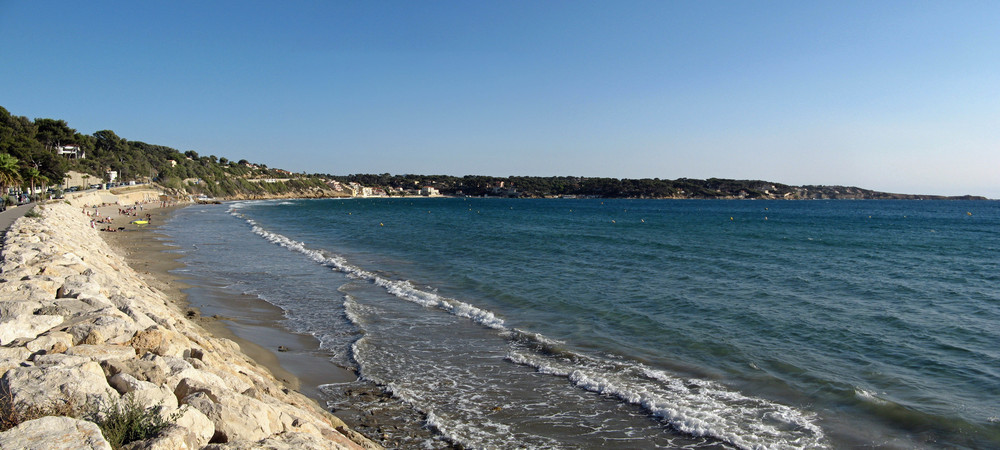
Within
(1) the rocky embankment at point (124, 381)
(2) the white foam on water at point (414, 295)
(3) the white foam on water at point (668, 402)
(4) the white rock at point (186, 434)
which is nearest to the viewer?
(4) the white rock at point (186, 434)

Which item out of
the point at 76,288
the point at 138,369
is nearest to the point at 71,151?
the point at 76,288

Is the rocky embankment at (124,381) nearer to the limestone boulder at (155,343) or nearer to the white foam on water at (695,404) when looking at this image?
the limestone boulder at (155,343)

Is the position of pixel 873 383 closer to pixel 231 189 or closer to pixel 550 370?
pixel 550 370

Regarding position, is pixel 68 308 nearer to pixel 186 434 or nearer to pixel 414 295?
pixel 186 434

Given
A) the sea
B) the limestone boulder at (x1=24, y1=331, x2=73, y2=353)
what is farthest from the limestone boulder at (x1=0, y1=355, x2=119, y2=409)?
the sea

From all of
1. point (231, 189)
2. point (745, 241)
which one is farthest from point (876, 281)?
point (231, 189)

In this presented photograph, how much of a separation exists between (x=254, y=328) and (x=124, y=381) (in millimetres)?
8571

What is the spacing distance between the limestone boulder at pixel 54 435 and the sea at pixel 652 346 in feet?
13.6

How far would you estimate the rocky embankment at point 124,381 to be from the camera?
4.42 meters

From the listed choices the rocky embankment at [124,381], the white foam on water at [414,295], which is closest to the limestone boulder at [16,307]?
the rocky embankment at [124,381]

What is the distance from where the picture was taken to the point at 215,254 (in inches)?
1107

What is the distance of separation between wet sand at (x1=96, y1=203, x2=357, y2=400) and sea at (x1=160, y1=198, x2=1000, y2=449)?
465 mm

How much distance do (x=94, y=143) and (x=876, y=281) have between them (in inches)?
4968

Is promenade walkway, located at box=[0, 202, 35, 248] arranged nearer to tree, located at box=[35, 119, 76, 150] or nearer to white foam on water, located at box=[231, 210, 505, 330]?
white foam on water, located at box=[231, 210, 505, 330]
